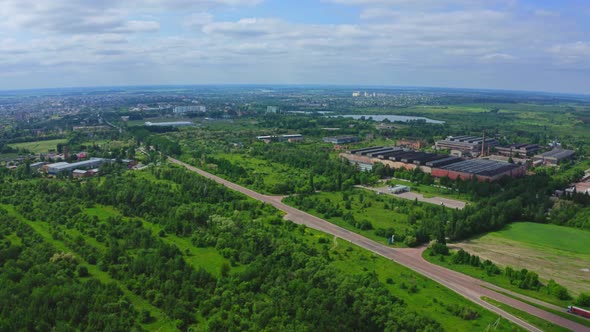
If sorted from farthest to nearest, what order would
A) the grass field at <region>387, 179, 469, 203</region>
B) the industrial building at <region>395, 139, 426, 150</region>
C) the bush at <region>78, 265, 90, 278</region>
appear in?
the industrial building at <region>395, 139, 426, 150</region>
the grass field at <region>387, 179, 469, 203</region>
the bush at <region>78, 265, 90, 278</region>

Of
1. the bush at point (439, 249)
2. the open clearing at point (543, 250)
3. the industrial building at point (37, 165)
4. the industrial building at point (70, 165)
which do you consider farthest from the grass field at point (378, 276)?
the industrial building at point (37, 165)

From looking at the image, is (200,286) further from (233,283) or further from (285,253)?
(285,253)

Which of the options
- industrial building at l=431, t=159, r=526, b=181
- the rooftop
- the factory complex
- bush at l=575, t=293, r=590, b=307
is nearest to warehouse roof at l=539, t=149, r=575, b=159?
the factory complex

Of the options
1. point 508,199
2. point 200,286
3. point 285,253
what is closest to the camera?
point 200,286

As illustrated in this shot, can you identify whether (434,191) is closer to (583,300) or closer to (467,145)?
(583,300)

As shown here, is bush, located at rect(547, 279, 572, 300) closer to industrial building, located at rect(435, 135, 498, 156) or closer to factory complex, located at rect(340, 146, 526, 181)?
factory complex, located at rect(340, 146, 526, 181)

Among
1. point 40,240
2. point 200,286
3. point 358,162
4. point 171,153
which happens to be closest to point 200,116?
point 171,153

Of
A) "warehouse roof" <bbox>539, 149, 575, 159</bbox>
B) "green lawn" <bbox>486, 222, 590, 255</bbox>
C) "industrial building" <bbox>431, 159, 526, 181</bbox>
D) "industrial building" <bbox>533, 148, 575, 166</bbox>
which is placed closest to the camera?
"green lawn" <bbox>486, 222, 590, 255</bbox>

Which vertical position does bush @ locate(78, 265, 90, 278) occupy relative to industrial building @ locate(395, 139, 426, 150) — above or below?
below
